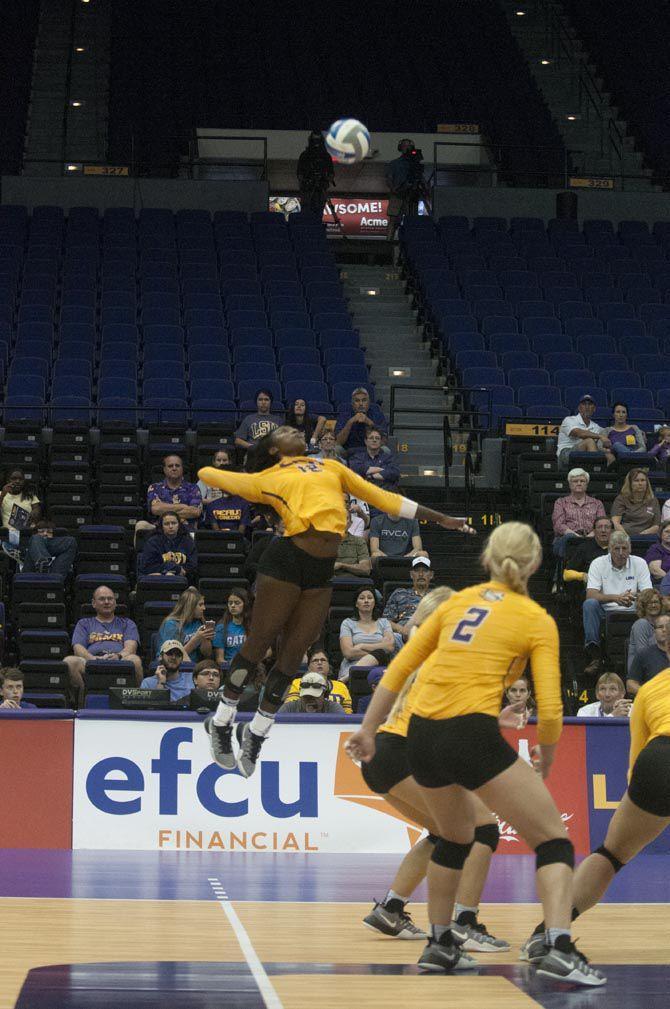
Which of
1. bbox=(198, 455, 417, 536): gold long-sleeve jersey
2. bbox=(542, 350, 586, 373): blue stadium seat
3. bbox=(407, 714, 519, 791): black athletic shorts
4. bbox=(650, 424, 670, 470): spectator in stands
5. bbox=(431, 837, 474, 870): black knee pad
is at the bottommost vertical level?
bbox=(431, 837, 474, 870): black knee pad

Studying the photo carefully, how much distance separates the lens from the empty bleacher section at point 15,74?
2841 cm

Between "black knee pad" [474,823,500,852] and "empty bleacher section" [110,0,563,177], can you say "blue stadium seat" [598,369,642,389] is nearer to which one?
"empty bleacher section" [110,0,563,177]

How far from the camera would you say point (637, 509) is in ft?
54.3

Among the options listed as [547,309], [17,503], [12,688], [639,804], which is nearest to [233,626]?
[12,688]

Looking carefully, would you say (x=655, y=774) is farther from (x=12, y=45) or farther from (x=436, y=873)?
(x=12, y=45)

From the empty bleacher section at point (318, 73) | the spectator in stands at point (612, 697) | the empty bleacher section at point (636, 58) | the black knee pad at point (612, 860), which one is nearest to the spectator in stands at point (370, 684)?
the spectator in stands at point (612, 697)

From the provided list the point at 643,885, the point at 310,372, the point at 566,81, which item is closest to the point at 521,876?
the point at 643,885

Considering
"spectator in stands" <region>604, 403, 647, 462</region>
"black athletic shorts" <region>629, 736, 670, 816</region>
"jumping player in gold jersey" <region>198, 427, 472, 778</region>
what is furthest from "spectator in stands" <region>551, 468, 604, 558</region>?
"black athletic shorts" <region>629, 736, 670, 816</region>

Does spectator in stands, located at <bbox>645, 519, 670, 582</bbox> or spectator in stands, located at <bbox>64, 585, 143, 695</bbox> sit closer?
spectator in stands, located at <bbox>64, 585, 143, 695</bbox>

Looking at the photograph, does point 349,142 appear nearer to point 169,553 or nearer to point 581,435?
point 581,435

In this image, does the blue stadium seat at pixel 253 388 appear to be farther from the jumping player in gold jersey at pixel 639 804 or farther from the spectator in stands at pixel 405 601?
the jumping player in gold jersey at pixel 639 804

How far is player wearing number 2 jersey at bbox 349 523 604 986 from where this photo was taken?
6.48 meters

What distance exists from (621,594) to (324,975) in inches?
354

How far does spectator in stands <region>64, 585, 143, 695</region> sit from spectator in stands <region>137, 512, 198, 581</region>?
1.04 meters
